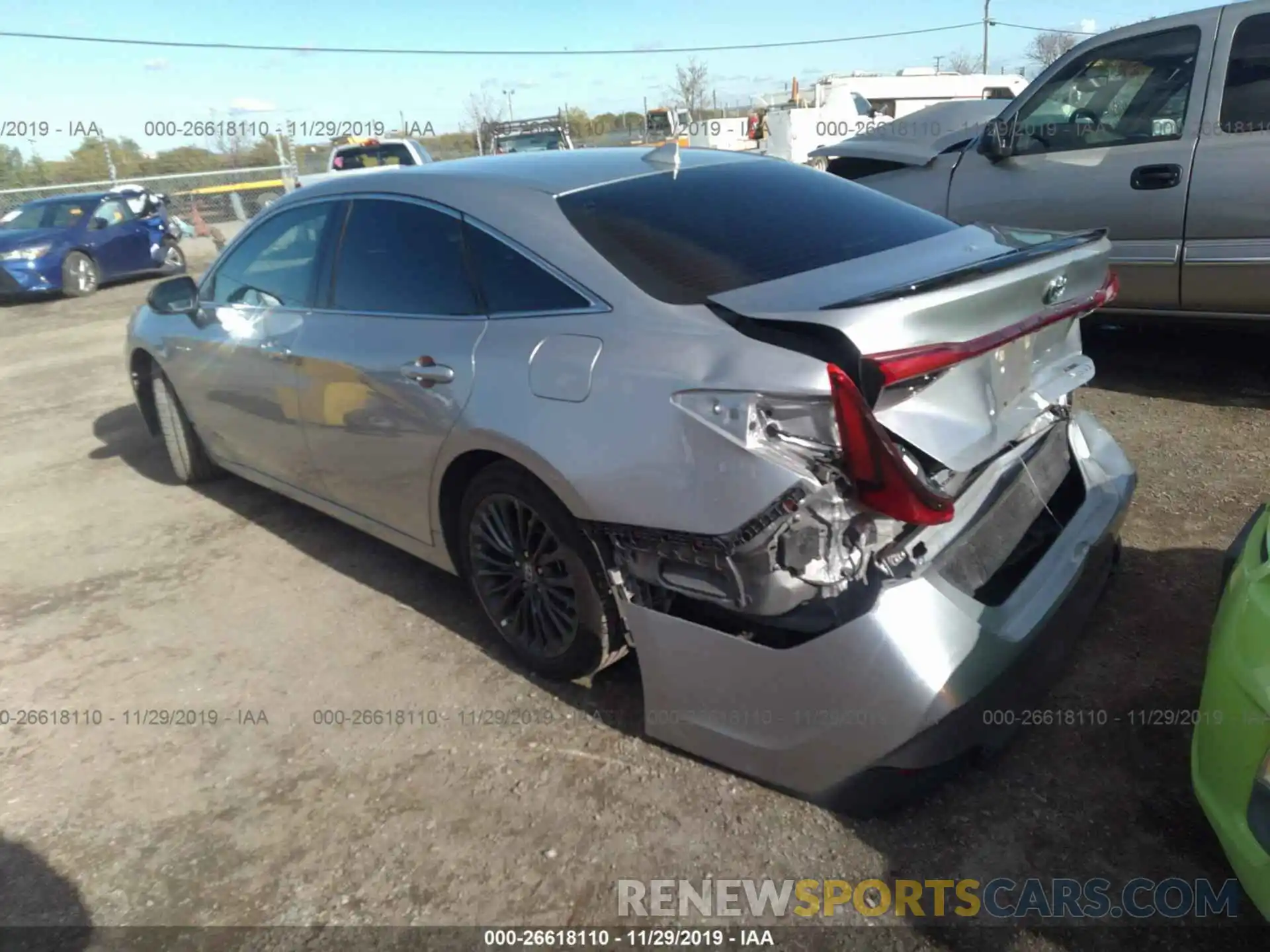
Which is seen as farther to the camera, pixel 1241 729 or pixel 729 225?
pixel 729 225

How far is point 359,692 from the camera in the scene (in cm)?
318

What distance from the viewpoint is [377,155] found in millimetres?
18422

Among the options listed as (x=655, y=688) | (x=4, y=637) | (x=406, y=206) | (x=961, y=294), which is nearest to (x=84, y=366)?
(x=4, y=637)

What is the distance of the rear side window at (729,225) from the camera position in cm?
255

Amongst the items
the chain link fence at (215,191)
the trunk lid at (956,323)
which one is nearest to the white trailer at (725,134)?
the chain link fence at (215,191)

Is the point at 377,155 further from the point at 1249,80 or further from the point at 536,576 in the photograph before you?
the point at 536,576

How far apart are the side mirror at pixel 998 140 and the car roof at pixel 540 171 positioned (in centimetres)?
246

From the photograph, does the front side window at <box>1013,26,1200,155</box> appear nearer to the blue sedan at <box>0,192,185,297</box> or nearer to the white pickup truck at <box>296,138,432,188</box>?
the blue sedan at <box>0,192,185,297</box>

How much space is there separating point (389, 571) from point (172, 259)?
1365cm

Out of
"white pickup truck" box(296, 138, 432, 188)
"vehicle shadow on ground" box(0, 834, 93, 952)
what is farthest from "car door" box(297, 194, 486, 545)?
"white pickup truck" box(296, 138, 432, 188)

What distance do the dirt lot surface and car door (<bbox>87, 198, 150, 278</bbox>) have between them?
11343 millimetres

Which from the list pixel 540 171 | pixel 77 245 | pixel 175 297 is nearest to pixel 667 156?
pixel 540 171

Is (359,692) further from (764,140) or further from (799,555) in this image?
(764,140)

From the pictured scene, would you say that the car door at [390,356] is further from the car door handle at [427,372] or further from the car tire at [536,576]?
the car tire at [536,576]
